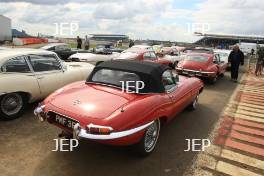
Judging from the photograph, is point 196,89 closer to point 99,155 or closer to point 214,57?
point 99,155

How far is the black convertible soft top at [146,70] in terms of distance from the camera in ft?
16.6

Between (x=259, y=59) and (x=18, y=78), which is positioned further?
(x=259, y=59)

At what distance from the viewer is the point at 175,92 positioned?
5.72 metres

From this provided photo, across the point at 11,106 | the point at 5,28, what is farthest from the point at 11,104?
the point at 5,28

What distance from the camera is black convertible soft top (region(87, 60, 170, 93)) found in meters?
5.05

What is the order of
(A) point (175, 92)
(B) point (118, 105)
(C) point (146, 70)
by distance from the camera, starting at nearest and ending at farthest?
(B) point (118, 105), (C) point (146, 70), (A) point (175, 92)

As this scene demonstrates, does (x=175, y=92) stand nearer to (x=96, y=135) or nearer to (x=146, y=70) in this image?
(x=146, y=70)

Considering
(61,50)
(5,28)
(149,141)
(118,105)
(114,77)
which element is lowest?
(149,141)

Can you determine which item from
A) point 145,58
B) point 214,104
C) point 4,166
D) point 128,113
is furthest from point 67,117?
point 145,58

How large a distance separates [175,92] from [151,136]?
134 cm

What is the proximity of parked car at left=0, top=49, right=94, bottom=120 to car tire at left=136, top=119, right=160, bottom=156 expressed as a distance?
3.13 m

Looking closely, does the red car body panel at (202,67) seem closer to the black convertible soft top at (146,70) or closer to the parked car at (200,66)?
the parked car at (200,66)

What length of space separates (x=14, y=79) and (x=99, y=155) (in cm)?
270

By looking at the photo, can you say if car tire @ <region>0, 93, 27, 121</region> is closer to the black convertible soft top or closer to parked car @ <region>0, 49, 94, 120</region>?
parked car @ <region>0, 49, 94, 120</region>
